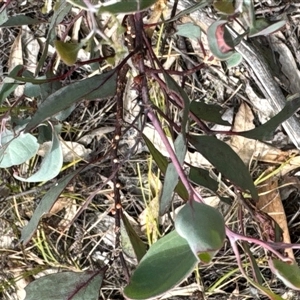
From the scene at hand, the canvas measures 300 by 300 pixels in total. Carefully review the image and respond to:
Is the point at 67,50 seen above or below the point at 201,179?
above

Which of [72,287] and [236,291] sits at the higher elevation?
[72,287]

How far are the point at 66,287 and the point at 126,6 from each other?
0.37m

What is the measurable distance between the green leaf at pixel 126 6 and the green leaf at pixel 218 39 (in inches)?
2.3

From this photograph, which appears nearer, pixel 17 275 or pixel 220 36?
pixel 220 36

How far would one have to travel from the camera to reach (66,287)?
658mm

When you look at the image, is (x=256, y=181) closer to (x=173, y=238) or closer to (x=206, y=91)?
(x=206, y=91)

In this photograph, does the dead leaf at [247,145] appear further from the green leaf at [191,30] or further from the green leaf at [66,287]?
the green leaf at [66,287]

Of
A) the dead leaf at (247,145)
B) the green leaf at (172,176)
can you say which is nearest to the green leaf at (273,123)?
the green leaf at (172,176)

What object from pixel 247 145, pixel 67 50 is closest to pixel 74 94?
pixel 67 50

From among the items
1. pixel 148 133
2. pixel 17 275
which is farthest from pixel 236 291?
pixel 17 275

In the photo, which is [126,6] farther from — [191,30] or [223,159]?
[191,30]

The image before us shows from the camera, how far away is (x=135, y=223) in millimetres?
1209

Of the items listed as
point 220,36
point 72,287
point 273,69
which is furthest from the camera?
point 273,69

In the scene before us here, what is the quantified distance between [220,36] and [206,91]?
2.37 feet
